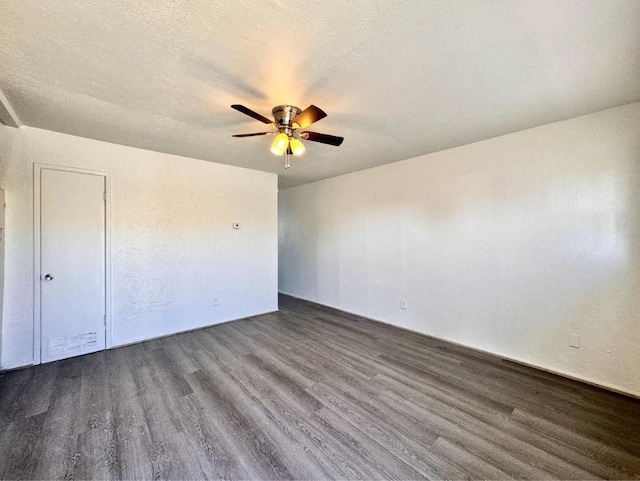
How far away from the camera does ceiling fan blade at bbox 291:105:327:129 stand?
1839 millimetres

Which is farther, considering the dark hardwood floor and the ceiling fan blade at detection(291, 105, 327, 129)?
the ceiling fan blade at detection(291, 105, 327, 129)

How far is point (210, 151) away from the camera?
139 inches

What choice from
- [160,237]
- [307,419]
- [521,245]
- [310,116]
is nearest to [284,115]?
[310,116]

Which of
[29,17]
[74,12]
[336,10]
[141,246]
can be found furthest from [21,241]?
[336,10]

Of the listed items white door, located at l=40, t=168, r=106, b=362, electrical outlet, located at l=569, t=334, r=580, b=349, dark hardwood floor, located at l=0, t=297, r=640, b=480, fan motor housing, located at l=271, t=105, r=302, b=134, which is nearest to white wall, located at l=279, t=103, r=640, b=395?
electrical outlet, located at l=569, t=334, r=580, b=349

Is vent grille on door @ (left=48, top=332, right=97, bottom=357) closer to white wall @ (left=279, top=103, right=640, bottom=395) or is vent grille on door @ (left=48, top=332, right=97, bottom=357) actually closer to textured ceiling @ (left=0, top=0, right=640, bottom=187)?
textured ceiling @ (left=0, top=0, right=640, bottom=187)

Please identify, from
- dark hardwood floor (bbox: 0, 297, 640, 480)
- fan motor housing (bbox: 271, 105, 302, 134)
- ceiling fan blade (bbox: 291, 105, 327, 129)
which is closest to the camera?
dark hardwood floor (bbox: 0, 297, 640, 480)

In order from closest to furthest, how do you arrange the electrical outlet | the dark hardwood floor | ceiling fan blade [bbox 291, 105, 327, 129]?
the dark hardwood floor
ceiling fan blade [bbox 291, 105, 327, 129]
the electrical outlet

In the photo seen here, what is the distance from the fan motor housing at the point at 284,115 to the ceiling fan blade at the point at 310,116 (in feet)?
0.28

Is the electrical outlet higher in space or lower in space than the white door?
lower

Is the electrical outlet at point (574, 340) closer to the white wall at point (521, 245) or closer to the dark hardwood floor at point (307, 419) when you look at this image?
the white wall at point (521, 245)

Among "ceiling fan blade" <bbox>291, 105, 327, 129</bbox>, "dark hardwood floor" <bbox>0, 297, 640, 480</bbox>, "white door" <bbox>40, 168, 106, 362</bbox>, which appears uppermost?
"ceiling fan blade" <bbox>291, 105, 327, 129</bbox>

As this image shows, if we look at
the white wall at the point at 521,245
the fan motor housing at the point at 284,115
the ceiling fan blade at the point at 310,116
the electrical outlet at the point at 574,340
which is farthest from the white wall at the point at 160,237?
the electrical outlet at the point at 574,340

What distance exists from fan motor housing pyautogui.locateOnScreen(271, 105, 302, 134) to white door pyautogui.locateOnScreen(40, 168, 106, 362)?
2.52m
